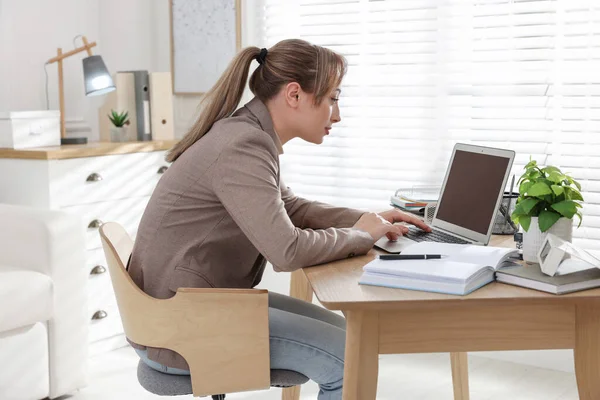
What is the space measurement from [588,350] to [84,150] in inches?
90.1

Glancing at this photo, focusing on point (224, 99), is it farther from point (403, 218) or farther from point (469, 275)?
point (469, 275)

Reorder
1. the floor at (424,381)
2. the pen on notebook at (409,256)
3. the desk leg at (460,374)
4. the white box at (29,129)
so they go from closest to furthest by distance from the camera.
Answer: the pen on notebook at (409,256)
the desk leg at (460,374)
the floor at (424,381)
the white box at (29,129)

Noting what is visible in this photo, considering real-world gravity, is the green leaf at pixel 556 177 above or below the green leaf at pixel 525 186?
above

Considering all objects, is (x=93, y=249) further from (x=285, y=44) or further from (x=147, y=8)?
(x=285, y=44)

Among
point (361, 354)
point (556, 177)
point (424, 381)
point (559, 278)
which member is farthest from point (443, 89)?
point (361, 354)

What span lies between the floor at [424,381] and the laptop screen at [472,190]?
0.98 m

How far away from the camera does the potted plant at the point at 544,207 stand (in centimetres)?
187

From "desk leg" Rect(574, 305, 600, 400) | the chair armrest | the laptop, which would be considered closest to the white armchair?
the chair armrest

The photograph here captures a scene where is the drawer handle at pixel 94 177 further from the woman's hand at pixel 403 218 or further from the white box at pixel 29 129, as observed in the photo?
the woman's hand at pixel 403 218

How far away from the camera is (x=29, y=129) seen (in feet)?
11.4

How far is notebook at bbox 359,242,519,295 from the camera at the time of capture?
164 centimetres

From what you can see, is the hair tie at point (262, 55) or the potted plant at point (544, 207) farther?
the hair tie at point (262, 55)

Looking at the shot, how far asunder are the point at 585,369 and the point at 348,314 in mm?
500

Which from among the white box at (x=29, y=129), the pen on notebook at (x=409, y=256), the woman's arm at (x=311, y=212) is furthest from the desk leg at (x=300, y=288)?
the white box at (x=29, y=129)
